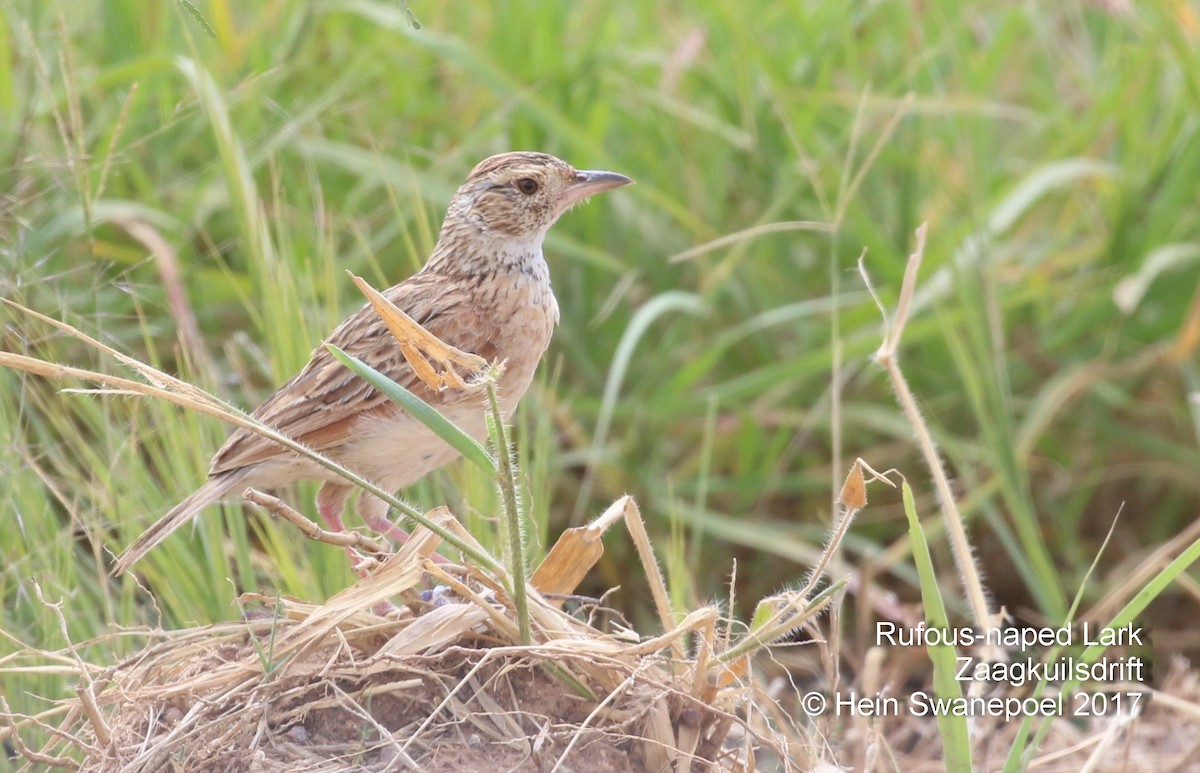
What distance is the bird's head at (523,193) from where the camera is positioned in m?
3.64

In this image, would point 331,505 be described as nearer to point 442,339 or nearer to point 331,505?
point 331,505

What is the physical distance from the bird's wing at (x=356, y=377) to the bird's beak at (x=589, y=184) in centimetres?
36

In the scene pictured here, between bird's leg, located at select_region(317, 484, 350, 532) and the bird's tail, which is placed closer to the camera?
the bird's tail

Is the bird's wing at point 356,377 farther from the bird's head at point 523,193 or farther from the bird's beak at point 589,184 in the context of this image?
the bird's beak at point 589,184

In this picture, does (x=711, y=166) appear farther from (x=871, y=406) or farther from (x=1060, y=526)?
(x=1060, y=526)

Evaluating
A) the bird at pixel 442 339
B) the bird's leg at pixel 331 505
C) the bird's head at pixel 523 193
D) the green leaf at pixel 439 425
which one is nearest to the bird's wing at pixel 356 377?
the bird at pixel 442 339

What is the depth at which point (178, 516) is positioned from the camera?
3.09 metres

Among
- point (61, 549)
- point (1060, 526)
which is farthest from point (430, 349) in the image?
point (1060, 526)

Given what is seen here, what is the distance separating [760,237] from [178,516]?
298 cm

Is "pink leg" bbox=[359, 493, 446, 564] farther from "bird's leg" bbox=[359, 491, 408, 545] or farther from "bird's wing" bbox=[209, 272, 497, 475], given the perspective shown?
"bird's wing" bbox=[209, 272, 497, 475]

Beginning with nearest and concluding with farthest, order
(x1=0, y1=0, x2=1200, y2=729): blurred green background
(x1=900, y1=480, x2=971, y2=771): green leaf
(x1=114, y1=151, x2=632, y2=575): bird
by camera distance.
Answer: (x1=900, y1=480, x2=971, y2=771): green leaf → (x1=114, y1=151, x2=632, y2=575): bird → (x1=0, y1=0, x2=1200, y2=729): blurred green background

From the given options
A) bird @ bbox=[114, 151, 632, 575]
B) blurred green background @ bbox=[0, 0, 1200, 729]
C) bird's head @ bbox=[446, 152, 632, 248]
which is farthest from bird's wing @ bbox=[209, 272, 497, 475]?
blurred green background @ bbox=[0, 0, 1200, 729]

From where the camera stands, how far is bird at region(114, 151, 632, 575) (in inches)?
129

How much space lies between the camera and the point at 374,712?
2.55m
